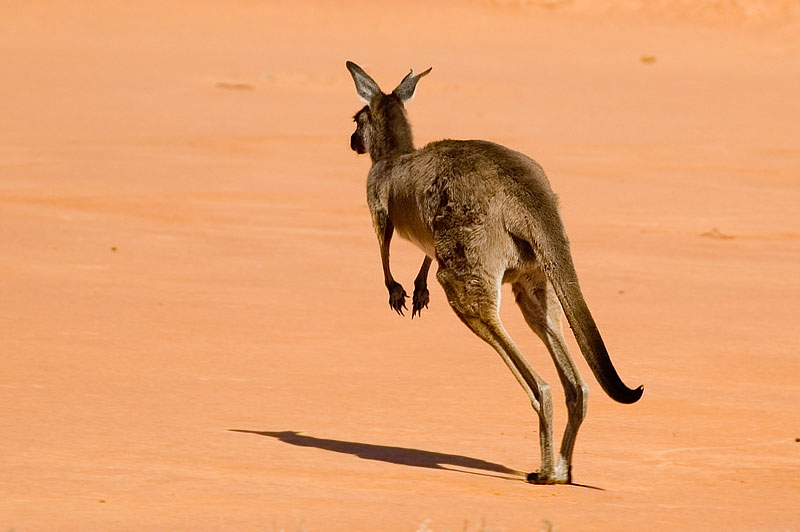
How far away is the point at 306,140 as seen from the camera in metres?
24.1

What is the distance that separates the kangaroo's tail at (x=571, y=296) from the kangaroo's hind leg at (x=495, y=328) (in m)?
0.30

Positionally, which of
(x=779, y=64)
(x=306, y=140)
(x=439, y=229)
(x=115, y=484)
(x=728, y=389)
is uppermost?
(x=779, y=64)

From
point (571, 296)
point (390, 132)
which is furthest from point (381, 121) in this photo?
point (571, 296)

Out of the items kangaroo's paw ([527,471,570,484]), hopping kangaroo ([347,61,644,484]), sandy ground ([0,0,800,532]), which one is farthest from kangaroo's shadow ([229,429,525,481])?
hopping kangaroo ([347,61,644,484])

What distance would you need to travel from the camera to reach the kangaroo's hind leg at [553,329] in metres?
6.39

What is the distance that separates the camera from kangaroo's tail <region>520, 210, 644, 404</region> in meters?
5.70

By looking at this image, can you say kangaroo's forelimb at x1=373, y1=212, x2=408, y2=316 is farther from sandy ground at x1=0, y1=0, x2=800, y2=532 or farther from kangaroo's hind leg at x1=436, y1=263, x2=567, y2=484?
kangaroo's hind leg at x1=436, y1=263, x2=567, y2=484

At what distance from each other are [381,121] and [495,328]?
1831 mm

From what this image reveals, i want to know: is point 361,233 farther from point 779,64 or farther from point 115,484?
point 779,64

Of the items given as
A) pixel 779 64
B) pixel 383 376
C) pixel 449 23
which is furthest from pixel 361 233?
pixel 449 23

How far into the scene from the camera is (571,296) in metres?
6.02

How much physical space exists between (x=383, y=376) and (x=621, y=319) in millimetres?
2722

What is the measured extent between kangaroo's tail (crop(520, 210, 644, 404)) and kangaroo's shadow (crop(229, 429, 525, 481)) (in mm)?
865

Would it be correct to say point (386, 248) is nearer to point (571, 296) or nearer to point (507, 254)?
point (507, 254)
